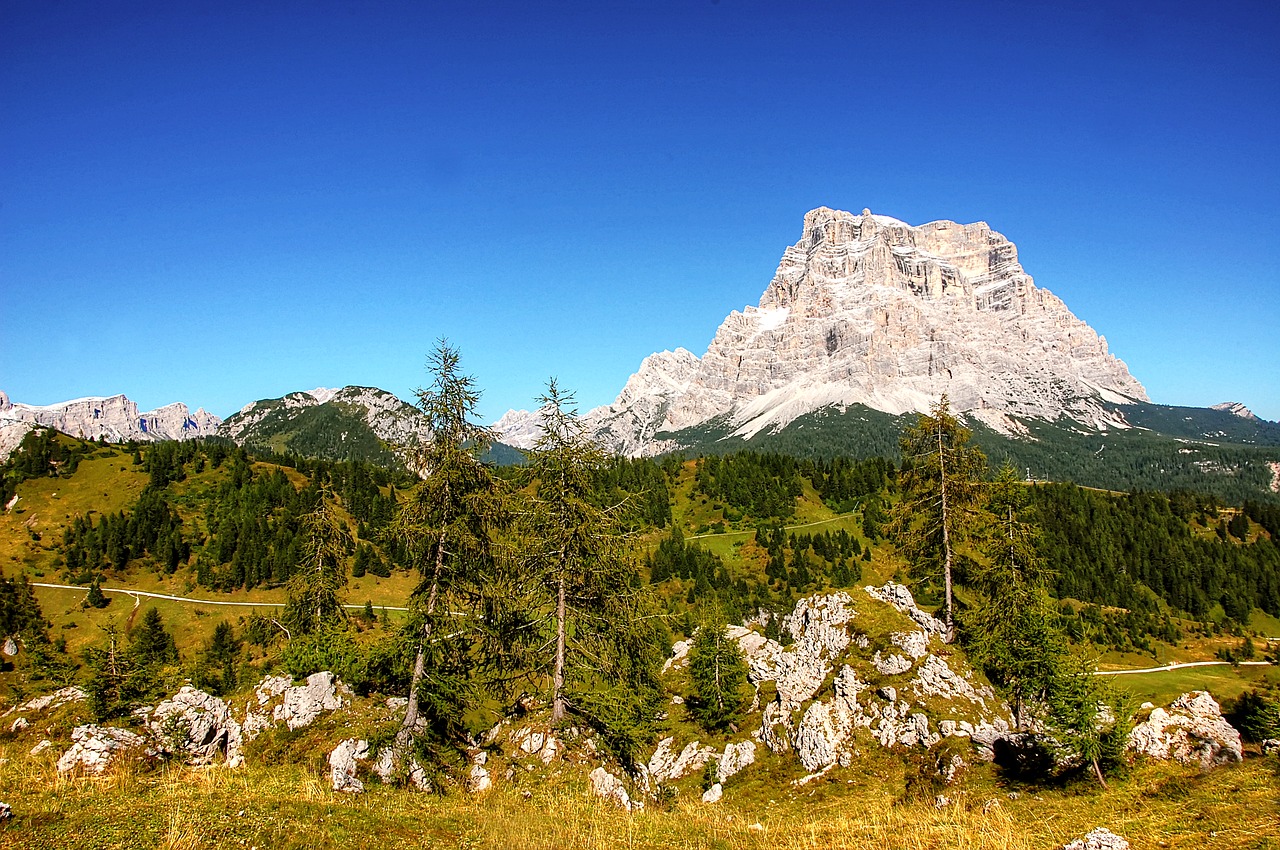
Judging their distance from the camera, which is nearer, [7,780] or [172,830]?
[172,830]

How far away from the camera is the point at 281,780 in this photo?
1517 cm

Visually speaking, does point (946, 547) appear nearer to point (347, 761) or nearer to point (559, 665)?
point (559, 665)

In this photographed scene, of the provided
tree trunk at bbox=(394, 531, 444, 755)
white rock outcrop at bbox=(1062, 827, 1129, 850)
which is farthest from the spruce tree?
white rock outcrop at bbox=(1062, 827, 1129, 850)

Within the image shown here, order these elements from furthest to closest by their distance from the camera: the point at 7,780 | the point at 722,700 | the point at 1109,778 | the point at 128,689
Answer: the point at 722,700 → the point at 128,689 → the point at 1109,778 → the point at 7,780

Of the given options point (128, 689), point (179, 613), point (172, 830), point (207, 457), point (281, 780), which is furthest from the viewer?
point (207, 457)

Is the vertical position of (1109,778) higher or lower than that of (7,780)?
lower

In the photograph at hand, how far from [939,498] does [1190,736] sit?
15.7 meters

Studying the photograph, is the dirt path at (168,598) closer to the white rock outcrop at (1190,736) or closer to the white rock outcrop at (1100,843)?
the white rock outcrop at (1190,736)

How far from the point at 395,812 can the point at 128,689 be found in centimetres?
1452

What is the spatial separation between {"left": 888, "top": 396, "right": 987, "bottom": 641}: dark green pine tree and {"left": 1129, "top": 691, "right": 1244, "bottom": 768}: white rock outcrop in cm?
1201

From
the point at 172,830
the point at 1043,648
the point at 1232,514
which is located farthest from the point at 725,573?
the point at 1232,514

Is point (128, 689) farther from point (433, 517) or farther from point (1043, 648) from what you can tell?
point (1043, 648)

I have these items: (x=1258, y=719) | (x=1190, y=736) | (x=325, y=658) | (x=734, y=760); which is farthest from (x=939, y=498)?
(x=325, y=658)

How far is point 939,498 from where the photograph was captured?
33.9 m
